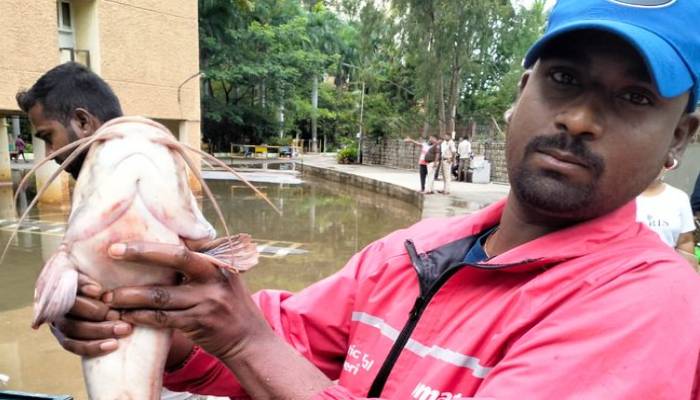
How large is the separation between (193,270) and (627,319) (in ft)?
2.46

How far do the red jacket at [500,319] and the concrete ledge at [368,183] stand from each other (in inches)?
392

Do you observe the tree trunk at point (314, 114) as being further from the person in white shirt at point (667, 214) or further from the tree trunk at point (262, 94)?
the person in white shirt at point (667, 214)

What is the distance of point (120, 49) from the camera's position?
1177 cm

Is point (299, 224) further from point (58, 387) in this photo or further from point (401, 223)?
point (58, 387)

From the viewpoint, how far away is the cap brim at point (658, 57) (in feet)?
2.79

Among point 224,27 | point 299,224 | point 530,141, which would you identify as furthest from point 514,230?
point 224,27

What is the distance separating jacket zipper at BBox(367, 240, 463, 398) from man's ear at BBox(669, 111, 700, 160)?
52cm

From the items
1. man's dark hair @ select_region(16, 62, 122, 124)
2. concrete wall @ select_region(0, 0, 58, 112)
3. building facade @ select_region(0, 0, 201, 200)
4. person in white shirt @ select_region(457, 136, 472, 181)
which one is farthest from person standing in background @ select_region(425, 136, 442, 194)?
man's dark hair @ select_region(16, 62, 122, 124)

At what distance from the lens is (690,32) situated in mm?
882

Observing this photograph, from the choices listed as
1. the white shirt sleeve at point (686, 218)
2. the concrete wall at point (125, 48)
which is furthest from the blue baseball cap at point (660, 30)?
the concrete wall at point (125, 48)

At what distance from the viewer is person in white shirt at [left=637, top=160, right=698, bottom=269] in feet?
9.40

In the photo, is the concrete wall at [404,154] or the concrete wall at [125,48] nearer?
the concrete wall at [125,48]

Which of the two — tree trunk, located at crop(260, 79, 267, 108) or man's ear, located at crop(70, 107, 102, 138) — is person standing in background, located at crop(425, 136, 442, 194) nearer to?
man's ear, located at crop(70, 107, 102, 138)

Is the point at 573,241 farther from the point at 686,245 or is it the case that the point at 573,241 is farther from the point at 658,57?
the point at 686,245
